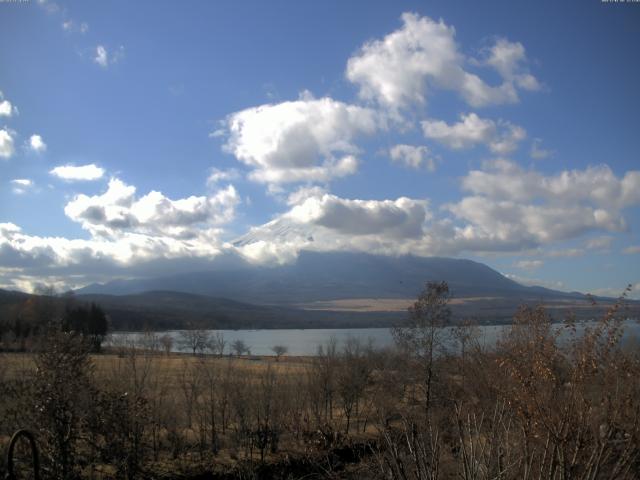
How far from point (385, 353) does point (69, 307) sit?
5649 centimetres

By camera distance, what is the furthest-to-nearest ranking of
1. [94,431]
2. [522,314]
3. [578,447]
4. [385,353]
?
[385,353] → [522,314] → [94,431] → [578,447]

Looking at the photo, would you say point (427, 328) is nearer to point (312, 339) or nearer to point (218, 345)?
point (218, 345)

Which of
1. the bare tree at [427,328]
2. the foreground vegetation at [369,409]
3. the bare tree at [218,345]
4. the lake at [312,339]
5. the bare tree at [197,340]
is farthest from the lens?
the bare tree at [197,340]

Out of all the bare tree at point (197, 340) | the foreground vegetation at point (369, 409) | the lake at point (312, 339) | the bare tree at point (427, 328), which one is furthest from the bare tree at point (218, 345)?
the bare tree at point (427, 328)

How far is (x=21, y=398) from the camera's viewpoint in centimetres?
1595

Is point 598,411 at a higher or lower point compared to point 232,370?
higher

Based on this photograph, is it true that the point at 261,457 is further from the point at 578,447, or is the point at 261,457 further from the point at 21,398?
the point at 578,447

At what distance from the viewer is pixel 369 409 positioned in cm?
3234

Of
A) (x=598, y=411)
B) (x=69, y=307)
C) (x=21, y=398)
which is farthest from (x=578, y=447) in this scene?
(x=69, y=307)

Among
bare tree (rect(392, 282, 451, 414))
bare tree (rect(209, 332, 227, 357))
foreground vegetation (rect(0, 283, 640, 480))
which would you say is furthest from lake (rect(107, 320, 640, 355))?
bare tree (rect(209, 332, 227, 357))

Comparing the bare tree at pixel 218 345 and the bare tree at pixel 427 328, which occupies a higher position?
the bare tree at pixel 427 328

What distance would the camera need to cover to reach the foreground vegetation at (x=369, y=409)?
784cm

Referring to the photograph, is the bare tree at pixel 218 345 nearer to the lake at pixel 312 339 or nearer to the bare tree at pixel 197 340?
the bare tree at pixel 197 340

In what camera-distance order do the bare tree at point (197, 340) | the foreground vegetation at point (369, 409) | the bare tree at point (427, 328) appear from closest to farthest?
the foreground vegetation at point (369, 409) < the bare tree at point (427, 328) < the bare tree at point (197, 340)
